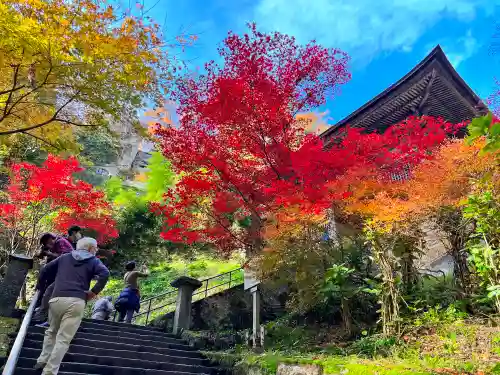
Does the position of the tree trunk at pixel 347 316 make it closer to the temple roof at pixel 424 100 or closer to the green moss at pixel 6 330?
the green moss at pixel 6 330

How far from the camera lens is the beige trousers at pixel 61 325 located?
4.22m

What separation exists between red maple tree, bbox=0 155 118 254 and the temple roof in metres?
10.7

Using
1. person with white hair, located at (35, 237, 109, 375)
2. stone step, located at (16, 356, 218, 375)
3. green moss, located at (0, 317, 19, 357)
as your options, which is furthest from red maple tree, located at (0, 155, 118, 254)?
person with white hair, located at (35, 237, 109, 375)

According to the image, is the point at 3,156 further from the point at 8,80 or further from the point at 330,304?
the point at 330,304

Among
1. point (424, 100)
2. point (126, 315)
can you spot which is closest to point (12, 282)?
point (126, 315)

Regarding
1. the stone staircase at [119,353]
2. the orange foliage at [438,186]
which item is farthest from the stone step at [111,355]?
the orange foliage at [438,186]

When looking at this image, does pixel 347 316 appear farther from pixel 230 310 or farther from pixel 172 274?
pixel 172 274

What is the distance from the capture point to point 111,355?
253 inches

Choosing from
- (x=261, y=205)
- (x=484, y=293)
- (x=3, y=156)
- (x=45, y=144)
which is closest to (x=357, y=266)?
(x=484, y=293)

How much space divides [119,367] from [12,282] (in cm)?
272

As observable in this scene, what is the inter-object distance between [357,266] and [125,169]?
2864 cm

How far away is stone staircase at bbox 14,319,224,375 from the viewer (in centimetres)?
563

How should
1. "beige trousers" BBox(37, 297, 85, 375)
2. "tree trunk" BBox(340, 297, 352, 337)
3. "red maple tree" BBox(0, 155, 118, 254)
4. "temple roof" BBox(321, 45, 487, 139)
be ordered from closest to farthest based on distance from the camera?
"beige trousers" BBox(37, 297, 85, 375) → "tree trunk" BBox(340, 297, 352, 337) → "temple roof" BBox(321, 45, 487, 139) → "red maple tree" BBox(0, 155, 118, 254)

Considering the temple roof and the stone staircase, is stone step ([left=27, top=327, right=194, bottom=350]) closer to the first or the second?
the stone staircase
